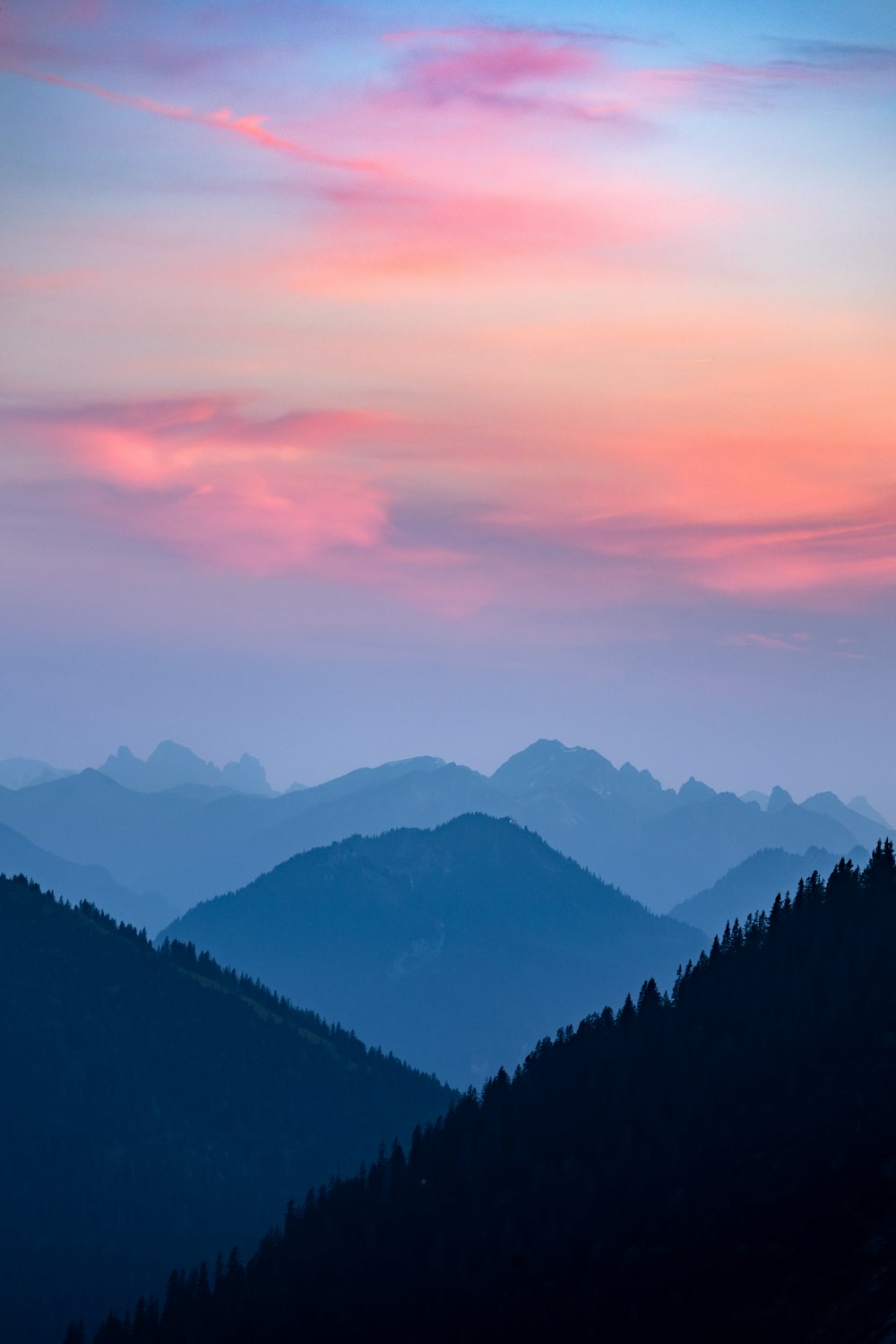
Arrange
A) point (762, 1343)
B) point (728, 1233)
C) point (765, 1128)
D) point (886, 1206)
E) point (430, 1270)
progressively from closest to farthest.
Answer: point (762, 1343), point (886, 1206), point (728, 1233), point (765, 1128), point (430, 1270)

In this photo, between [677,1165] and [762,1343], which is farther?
[677,1165]

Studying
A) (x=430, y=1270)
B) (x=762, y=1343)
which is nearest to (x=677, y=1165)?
(x=430, y=1270)

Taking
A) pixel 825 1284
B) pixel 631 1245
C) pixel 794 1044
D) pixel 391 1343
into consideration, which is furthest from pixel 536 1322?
pixel 794 1044

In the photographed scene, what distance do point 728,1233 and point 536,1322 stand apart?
76.1 feet

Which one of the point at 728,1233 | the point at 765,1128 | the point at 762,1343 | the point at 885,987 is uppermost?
the point at 885,987

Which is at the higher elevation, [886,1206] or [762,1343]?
[886,1206]

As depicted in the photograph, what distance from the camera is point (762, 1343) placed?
452 feet

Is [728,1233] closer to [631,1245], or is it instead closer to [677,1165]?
[631,1245]

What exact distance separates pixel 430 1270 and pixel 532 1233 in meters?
14.6

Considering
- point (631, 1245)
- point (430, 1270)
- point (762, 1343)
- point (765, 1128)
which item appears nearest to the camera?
point (762, 1343)

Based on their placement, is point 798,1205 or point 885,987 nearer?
point 798,1205

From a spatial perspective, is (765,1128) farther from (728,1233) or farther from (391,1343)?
(391,1343)

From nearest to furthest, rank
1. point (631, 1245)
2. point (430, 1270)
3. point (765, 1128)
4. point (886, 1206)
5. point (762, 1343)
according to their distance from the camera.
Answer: point (762, 1343), point (886, 1206), point (631, 1245), point (765, 1128), point (430, 1270)

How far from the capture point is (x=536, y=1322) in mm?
166750
